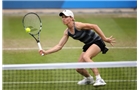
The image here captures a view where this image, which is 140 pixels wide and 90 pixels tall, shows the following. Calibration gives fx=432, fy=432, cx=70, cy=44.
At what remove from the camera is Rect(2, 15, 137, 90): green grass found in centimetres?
496

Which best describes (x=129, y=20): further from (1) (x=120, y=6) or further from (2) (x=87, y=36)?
(2) (x=87, y=36)

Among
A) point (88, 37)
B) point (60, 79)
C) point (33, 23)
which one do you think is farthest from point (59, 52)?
point (88, 37)

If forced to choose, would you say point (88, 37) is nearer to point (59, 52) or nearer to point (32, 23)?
point (32, 23)

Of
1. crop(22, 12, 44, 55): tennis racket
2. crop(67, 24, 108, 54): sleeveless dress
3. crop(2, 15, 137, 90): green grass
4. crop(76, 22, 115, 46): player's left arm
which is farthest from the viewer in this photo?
crop(2, 15, 137, 90): green grass

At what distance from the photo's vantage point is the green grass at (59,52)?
4960 millimetres

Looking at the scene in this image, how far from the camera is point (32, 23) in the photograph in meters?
4.86

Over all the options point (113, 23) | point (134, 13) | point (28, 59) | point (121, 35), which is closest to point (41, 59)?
point (28, 59)

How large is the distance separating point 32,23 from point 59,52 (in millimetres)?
1847

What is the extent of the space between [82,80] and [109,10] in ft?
17.5

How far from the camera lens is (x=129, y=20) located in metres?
8.93

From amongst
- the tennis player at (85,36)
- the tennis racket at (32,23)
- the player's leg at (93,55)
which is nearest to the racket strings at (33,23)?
the tennis racket at (32,23)

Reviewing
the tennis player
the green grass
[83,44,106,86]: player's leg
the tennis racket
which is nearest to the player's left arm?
the tennis player

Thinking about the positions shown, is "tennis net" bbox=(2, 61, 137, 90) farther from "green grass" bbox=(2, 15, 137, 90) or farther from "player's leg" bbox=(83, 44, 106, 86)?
"player's leg" bbox=(83, 44, 106, 86)

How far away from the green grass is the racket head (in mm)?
629
